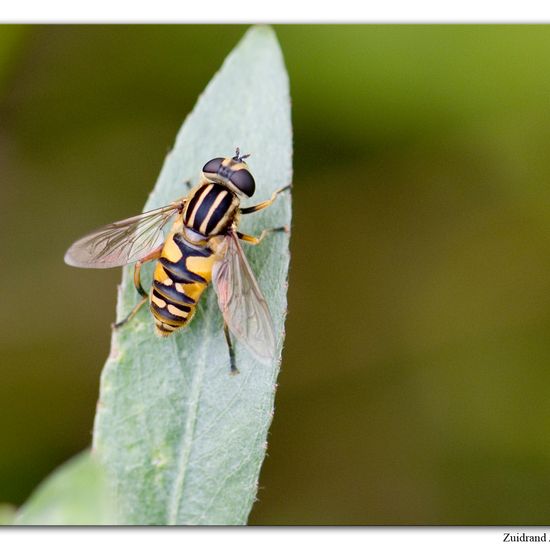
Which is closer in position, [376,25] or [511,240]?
[376,25]

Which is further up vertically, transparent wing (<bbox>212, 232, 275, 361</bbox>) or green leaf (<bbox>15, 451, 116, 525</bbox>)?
transparent wing (<bbox>212, 232, 275, 361</bbox>)

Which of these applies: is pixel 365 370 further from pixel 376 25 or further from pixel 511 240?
pixel 376 25

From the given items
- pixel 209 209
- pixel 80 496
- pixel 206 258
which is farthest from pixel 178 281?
pixel 80 496

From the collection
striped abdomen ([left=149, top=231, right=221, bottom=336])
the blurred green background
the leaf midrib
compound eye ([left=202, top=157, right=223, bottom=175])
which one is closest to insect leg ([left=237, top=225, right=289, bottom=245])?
striped abdomen ([left=149, top=231, right=221, bottom=336])

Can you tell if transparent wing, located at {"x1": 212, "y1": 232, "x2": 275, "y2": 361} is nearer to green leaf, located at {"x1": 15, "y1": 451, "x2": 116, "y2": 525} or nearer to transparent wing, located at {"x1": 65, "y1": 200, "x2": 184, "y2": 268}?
transparent wing, located at {"x1": 65, "y1": 200, "x2": 184, "y2": 268}

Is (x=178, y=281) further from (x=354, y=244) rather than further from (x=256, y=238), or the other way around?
(x=354, y=244)

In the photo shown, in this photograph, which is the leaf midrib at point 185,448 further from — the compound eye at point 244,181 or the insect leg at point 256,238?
the compound eye at point 244,181

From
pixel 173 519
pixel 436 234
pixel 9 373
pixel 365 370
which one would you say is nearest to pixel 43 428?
pixel 9 373
